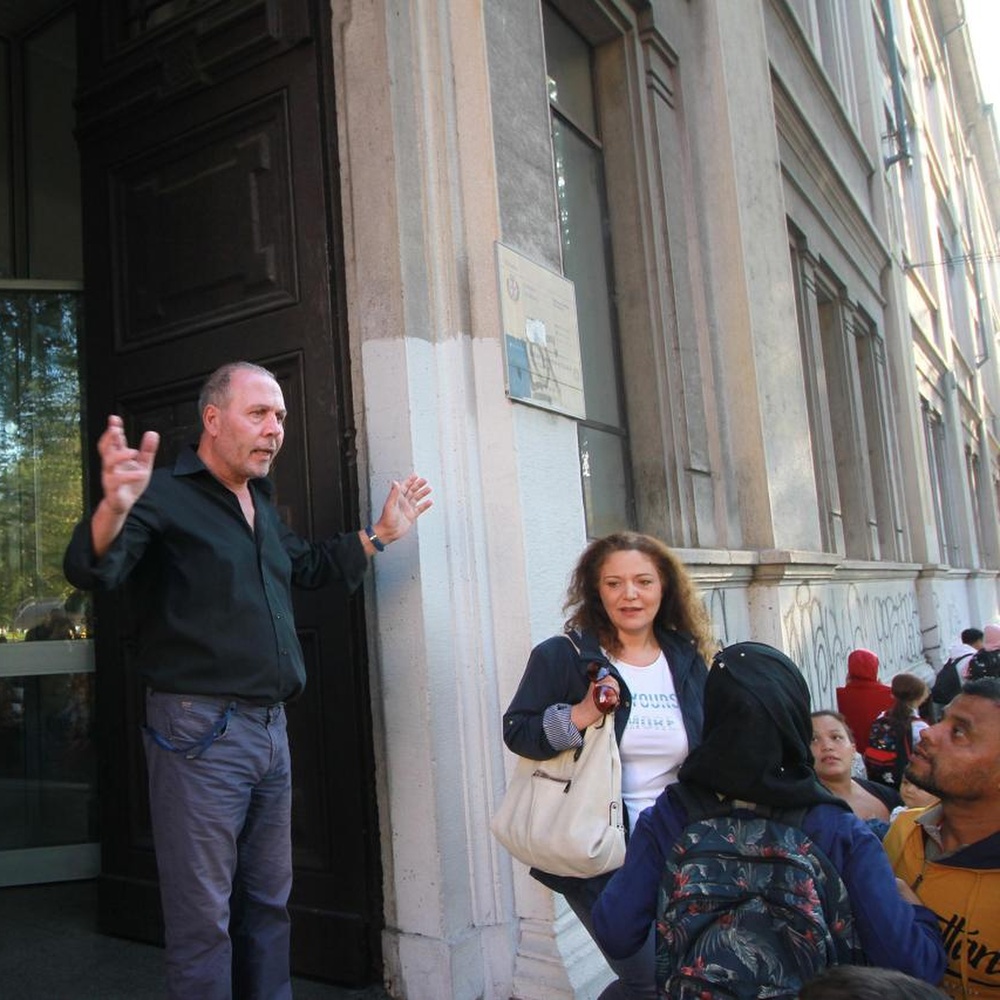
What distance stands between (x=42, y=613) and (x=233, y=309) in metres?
1.99

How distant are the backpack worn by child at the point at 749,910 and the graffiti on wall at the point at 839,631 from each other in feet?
15.0

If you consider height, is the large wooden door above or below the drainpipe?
below

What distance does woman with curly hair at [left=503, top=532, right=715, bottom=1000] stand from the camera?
8.25ft

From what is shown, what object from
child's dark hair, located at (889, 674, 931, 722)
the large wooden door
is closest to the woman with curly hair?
the large wooden door

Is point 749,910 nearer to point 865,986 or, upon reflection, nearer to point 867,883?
point 867,883

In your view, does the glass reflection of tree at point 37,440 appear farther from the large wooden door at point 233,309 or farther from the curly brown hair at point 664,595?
the curly brown hair at point 664,595


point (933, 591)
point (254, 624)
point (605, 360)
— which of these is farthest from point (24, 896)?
point (933, 591)

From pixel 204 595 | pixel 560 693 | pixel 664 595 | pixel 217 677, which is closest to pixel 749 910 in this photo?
pixel 560 693

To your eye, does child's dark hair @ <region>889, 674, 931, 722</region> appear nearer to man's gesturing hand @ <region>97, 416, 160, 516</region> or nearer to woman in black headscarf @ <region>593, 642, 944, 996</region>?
woman in black headscarf @ <region>593, 642, 944, 996</region>

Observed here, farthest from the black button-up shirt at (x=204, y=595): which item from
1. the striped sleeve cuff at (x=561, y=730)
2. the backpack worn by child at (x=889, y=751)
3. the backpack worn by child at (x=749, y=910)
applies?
the backpack worn by child at (x=889, y=751)

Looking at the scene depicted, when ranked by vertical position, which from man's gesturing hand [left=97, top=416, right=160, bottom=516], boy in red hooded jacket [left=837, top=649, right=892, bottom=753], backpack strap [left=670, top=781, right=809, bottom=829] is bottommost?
boy in red hooded jacket [left=837, top=649, right=892, bottom=753]

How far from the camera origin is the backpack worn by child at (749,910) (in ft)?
5.40

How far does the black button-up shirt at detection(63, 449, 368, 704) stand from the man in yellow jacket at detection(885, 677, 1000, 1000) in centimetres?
165

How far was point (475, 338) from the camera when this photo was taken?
145 inches
